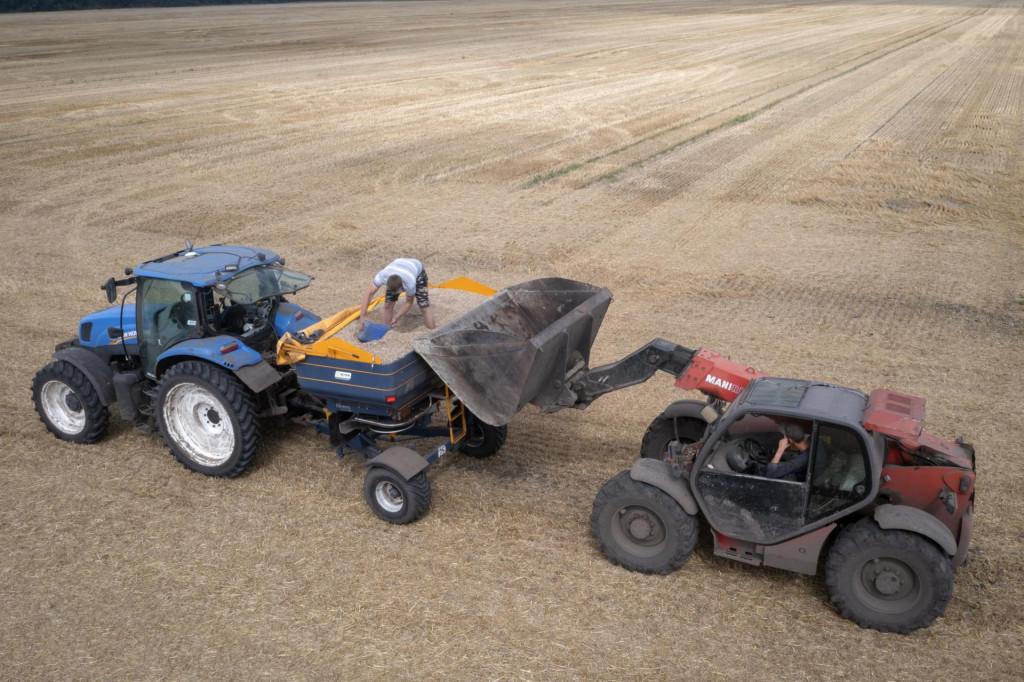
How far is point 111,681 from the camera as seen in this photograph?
19.5 ft

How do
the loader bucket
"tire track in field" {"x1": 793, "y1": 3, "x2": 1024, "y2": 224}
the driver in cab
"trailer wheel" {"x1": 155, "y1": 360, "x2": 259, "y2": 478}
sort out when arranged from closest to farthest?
the driver in cab → the loader bucket → "trailer wheel" {"x1": 155, "y1": 360, "x2": 259, "y2": 478} → "tire track in field" {"x1": 793, "y1": 3, "x2": 1024, "y2": 224}

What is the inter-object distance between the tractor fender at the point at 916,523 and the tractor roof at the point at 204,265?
5893 mm

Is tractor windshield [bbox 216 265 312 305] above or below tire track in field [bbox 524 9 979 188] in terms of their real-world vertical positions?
above

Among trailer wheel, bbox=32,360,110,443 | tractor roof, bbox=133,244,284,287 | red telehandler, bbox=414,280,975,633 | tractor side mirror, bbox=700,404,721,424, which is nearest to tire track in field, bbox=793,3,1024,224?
red telehandler, bbox=414,280,975,633

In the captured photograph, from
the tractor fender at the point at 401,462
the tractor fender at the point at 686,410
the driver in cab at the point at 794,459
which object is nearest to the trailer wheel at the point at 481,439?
the tractor fender at the point at 401,462

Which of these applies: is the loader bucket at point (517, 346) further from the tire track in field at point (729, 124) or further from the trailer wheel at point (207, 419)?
the tire track in field at point (729, 124)

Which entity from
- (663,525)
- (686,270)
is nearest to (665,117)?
(686,270)

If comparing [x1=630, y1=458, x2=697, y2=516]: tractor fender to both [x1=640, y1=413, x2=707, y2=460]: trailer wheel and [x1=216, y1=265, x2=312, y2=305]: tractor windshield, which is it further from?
[x1=216, y1=265, x2=312, y2=305]: tractor windshield

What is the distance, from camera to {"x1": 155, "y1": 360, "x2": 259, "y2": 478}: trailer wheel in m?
7.81

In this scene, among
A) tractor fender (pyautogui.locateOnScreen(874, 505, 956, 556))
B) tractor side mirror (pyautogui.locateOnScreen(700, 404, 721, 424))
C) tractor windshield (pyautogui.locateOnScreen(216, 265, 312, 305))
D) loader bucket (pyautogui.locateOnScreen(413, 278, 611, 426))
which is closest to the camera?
tractor fender (pyautogui.locateOnScreen(874, 505, 956, 556))

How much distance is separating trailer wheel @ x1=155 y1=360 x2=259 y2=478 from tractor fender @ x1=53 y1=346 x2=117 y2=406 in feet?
3.04

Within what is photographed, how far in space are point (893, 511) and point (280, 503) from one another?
5208mm

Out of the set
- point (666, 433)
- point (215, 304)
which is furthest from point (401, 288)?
point (666, 433)

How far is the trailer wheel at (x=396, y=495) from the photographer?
24.4 ft
